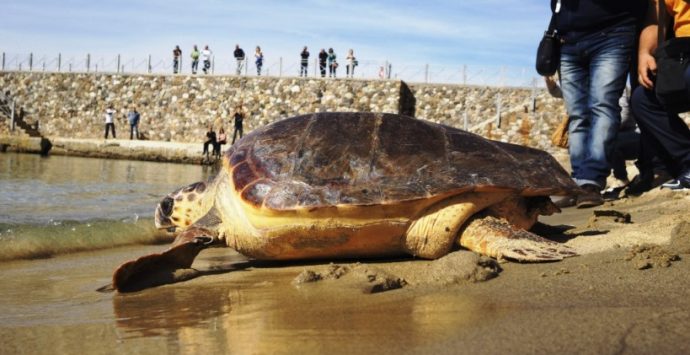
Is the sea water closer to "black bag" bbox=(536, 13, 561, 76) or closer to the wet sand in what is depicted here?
the wet sand

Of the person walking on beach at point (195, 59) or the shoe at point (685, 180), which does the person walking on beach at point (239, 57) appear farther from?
the shoe at point (685, 180)

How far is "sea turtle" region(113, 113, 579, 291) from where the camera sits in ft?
11.4

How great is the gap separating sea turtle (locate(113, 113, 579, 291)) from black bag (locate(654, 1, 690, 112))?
1.27 m

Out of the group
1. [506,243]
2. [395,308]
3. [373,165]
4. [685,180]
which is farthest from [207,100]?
[395,308]

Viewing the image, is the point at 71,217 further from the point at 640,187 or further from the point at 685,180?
the point at 685,180

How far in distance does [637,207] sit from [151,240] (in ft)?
12.0

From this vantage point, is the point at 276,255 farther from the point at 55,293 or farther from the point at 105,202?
the point at 105,202

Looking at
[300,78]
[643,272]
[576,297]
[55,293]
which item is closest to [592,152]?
Answer: [643,272]

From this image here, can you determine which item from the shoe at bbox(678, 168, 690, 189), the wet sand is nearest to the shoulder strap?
the shoe at bbox(678, 168, 690, 189)

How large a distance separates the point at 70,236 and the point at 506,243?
3.41 meters

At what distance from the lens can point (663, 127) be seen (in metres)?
5.21

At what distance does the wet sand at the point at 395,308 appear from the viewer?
6.42 ft

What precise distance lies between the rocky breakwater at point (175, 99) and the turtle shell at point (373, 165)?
31.3 metres

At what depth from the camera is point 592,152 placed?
5457 mm
